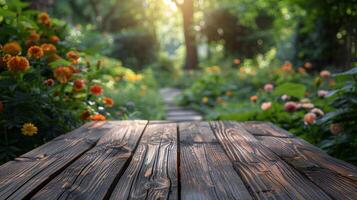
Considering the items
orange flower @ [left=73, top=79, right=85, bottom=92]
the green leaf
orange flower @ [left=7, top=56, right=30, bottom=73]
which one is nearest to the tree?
the green leaf

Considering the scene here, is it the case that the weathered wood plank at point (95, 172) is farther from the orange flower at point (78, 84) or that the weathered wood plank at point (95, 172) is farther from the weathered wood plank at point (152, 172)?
the orange flower at point (78, 84)

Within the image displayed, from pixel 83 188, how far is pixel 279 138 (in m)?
1.07

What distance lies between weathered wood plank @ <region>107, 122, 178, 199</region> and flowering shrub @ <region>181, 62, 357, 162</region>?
126 centimetres

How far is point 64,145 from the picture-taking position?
1.66 m

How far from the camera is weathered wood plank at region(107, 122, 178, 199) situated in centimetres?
103

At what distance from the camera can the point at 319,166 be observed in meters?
1.30

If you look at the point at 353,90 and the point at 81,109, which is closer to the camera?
the point at 353,90

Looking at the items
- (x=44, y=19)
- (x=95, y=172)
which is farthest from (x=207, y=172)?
(x=44, y=19)

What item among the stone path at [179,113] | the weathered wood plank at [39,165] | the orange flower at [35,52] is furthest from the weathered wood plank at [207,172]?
the stone path at [179,113]

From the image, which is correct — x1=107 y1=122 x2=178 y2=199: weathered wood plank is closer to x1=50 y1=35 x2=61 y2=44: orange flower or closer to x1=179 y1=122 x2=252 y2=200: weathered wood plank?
x1=179 y1=122 x2=252 y2=200: weathered wood plank

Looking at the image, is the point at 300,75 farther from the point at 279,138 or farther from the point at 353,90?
the point at 279,138

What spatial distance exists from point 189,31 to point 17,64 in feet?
38.1

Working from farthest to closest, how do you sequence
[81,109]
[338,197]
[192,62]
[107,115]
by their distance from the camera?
[192,62] → [107,115] → [81,109] → [338,197]

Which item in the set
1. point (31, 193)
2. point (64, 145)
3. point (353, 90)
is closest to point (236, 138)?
point (64, 145)
